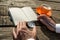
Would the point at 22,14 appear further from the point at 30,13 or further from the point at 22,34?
the point at 22,34

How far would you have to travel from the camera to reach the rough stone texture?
184cm

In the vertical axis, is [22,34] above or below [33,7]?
below

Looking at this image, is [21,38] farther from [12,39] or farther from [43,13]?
[43,13]

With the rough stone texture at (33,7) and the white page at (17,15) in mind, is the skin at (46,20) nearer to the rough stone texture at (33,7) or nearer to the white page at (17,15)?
the rough stone texture at (33,7)

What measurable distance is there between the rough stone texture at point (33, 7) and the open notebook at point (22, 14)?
54mm

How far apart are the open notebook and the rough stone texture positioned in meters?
0.05

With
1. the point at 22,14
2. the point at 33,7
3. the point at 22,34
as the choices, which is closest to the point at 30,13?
the point at 22,14

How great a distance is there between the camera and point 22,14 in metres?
2.16

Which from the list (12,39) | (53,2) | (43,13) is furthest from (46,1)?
(12,39)

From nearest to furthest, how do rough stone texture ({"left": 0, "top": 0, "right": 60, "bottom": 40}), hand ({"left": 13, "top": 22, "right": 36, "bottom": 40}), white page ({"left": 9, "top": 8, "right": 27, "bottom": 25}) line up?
hand ({"left": 13, "top": 22, "right": 36, "bottom": 40}) → rough stone texture ({"left": 0, "top": 0, "right": 60, "bottom": 40}) → white page ({"left": 9, "top": 8, "right": 27, "bottom": 25})

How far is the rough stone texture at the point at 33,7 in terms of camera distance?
1.84m

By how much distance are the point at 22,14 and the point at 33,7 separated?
26cm

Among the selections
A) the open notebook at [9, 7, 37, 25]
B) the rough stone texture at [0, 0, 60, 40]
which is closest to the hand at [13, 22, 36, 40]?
the rough stone texture at [0, 0, 60, 40]

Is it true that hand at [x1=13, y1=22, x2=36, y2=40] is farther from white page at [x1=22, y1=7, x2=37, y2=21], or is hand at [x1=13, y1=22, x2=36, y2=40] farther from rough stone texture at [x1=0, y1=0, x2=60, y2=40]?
white page at [x1=22, y1=7, x2=37, y2=21]
